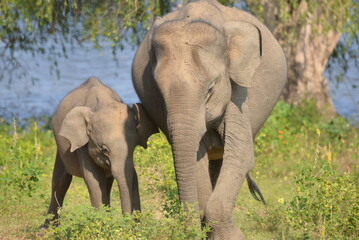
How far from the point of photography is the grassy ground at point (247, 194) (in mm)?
6379

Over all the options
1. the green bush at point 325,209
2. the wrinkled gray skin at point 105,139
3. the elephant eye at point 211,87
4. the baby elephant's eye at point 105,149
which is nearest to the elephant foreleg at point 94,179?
the wrinkled gray skin at point 105,139

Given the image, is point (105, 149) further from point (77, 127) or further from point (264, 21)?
point (264, 21)

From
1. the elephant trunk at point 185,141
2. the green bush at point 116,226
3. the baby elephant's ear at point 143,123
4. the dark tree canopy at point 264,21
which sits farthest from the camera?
the dark tree canopy at point 264,21

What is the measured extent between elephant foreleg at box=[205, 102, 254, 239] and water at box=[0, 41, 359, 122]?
10.9 meters

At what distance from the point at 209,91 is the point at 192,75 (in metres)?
0.25

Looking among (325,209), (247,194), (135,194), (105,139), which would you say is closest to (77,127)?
(105,139)

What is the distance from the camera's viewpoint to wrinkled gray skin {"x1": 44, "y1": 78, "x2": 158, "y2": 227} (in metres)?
7.11

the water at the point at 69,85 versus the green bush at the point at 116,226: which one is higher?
the green bush at the point at 116,226

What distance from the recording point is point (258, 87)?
752cm

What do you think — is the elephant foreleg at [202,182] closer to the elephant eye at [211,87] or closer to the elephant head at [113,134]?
the elephant head at [113,134]

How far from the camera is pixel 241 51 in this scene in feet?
22.1

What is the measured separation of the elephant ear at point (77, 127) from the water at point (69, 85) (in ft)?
33.5

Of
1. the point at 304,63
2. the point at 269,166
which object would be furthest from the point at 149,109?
the point at 304,63

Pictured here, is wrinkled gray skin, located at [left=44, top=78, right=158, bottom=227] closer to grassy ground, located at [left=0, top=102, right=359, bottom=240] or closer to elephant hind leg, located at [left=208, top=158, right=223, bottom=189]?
grassy ground, located at [left=0, top=102, right=359, bottom=240]
